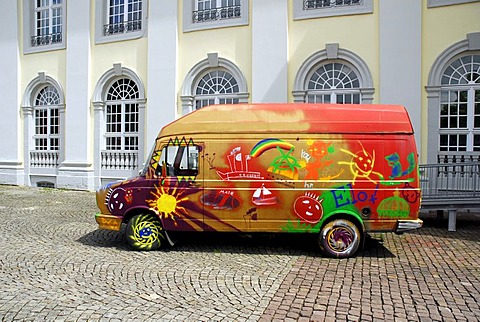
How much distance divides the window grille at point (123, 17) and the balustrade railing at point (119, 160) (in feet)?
14.6

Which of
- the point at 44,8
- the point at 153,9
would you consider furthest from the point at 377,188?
the point at 44,8

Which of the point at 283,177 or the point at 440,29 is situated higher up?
the point at 440,29

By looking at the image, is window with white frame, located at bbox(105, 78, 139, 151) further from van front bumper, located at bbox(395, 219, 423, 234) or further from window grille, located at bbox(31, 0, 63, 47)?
van front bumper, located at bbox(395, 219, 423, 234)

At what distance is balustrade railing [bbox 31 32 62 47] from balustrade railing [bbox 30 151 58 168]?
4392 mm

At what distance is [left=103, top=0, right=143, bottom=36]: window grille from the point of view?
16141mm

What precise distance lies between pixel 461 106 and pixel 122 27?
11.7 m

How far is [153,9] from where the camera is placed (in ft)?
50.5

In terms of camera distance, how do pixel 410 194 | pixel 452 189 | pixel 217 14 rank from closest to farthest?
pixel 410 194 → pixel 452 189 → pixel 217 14

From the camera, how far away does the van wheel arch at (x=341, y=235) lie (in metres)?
7.04

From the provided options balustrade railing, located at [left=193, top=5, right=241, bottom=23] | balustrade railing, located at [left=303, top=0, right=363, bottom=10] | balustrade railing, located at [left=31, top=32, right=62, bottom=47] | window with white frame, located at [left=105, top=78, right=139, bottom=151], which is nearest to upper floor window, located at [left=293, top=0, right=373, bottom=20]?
balustrade railing, located at [left=303, top=0, right=363, bottom=10]

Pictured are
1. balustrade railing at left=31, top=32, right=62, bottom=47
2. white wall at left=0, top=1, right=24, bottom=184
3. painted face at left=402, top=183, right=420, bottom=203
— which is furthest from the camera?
white wall at left=0, top=1, right=24, bottom=184

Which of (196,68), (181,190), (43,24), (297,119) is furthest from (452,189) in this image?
(43,24)

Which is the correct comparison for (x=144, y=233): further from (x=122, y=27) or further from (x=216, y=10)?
(x=122, y=27)

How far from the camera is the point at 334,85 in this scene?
13523 millimetres
